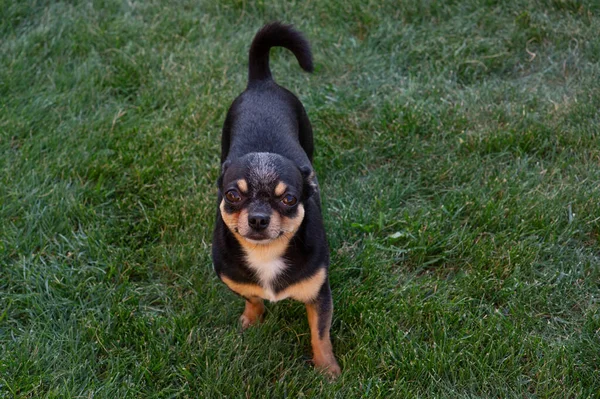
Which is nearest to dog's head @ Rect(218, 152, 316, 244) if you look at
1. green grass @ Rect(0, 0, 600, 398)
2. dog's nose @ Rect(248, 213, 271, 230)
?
dog's nose @ Rect(248, 213, 271, 230)

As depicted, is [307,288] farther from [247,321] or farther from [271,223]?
[247,321]

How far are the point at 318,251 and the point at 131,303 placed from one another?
3.58 feet

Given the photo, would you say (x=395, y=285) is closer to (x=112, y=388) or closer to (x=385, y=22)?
(x=112, y=388)

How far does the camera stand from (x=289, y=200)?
2.93 metres

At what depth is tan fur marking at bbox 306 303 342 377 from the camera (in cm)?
323

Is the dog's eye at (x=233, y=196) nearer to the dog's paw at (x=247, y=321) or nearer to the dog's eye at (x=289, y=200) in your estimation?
the dog's eye at (x=289, y=200)

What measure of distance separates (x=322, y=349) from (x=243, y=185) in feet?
3.03

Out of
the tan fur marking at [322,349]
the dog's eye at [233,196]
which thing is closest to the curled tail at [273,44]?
the dog's eye at [233,196]

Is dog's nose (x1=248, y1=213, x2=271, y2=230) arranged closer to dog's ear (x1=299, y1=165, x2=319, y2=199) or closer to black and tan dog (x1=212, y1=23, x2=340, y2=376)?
black and tan dog (x1=212, y1=23, x2=340, y2=376)

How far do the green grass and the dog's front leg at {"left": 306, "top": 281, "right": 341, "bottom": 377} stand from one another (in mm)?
80

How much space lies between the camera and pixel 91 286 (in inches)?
144

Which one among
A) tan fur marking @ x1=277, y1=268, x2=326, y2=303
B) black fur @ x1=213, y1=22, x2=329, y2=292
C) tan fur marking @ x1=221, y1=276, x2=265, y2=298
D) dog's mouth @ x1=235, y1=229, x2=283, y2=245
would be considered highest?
dog's mouth @ x1=235, y1=229, x2=283, y2=245

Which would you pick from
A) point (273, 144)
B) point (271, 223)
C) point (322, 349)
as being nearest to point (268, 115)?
point (273, 144)

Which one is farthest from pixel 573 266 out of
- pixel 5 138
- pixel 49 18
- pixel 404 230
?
pixel 49 18
